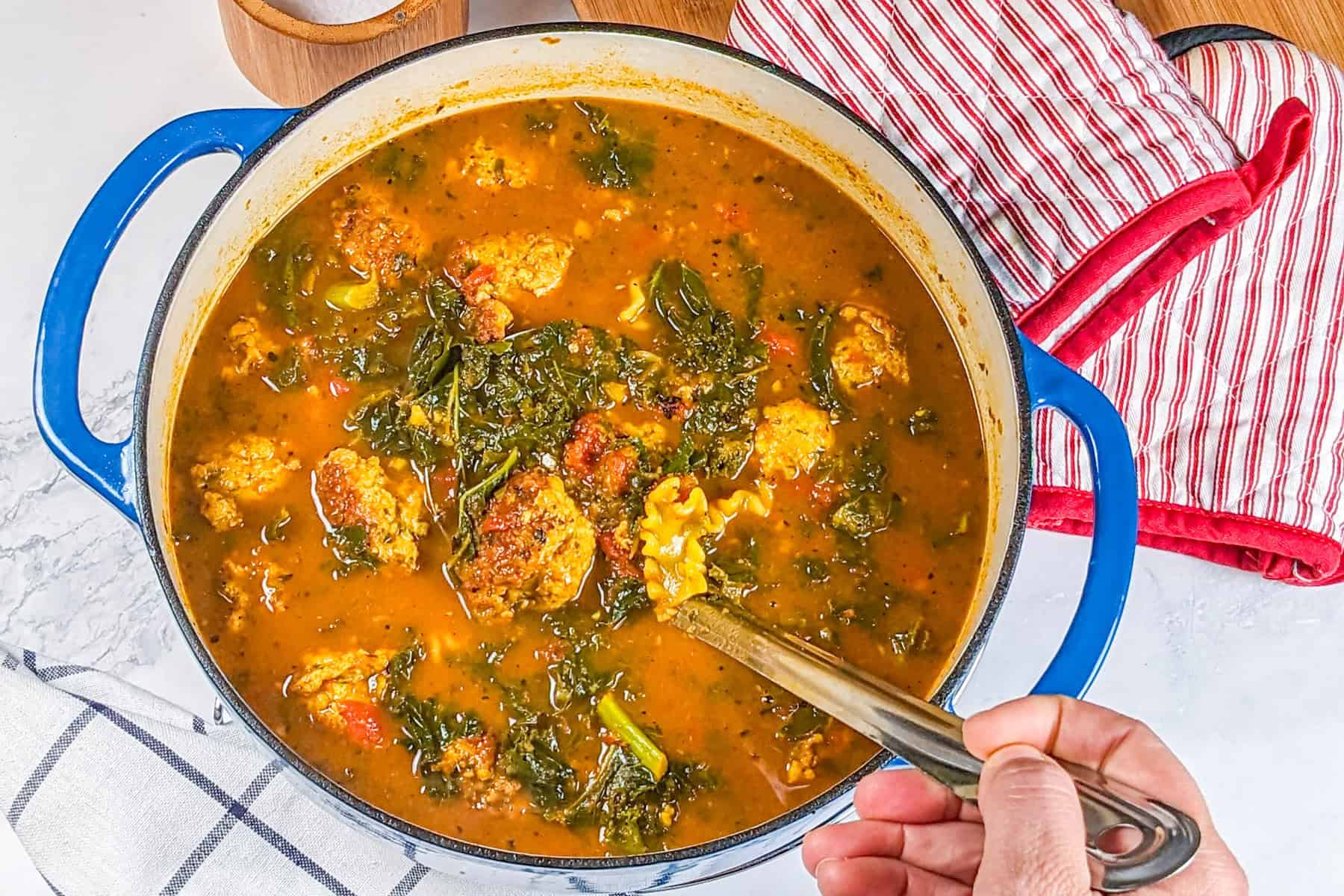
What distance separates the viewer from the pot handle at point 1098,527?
2.35 metres

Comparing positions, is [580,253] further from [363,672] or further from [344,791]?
[344,791]

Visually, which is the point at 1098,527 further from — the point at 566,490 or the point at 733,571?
the point at 566,490

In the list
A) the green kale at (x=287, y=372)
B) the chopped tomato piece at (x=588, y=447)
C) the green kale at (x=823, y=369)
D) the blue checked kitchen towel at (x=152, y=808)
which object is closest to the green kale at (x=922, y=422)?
the green kale at (x=823, y=369)

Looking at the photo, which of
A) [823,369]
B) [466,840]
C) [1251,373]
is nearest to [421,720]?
[466,840]

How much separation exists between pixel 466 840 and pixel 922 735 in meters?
0.90

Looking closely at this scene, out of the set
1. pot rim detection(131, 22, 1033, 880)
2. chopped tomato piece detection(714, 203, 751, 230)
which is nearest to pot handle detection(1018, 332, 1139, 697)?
pot rim detection(131, 22, 1033, 880)

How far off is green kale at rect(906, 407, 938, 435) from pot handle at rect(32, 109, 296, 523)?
1.31 meters

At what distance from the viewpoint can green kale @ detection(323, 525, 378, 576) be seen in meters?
2.45

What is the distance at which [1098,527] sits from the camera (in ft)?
7.84

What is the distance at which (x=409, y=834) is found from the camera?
88.2 inches

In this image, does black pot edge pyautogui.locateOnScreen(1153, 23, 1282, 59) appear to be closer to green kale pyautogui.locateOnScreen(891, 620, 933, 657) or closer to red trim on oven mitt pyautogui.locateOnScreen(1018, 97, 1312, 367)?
red trim on oven mitt pyautogui.locateOnScreen(1018, 97, 1312, 367)

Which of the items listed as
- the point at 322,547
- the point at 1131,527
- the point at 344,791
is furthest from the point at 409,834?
the point at 1131,527

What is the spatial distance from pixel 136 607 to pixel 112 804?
1.45 ft

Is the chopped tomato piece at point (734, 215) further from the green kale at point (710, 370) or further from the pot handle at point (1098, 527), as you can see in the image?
the pot handle at point (1098, 527)
